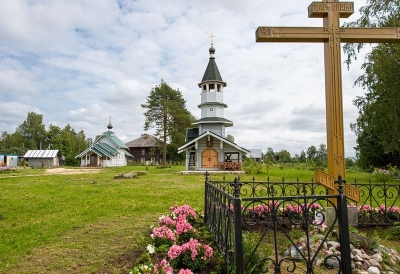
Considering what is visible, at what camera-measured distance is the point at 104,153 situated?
132 ft

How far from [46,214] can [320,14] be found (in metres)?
7.14

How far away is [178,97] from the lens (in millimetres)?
35969

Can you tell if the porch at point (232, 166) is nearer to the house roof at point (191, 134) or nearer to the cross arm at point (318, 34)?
the house roof at point (191, 134)

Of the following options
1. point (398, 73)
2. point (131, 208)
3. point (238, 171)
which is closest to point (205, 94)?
point (238, 171)

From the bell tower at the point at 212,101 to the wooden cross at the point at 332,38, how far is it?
20.4 m

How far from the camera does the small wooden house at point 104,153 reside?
132 ft

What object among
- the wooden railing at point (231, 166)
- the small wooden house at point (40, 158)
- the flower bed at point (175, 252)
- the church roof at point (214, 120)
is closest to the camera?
the flower bed at point (175, 252)

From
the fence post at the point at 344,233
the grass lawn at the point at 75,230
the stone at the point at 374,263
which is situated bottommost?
the grass lawn at the point at 75,230

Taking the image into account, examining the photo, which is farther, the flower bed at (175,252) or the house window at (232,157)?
the house window at (232,157)

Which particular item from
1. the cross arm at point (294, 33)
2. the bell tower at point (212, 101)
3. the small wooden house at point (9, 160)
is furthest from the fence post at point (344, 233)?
the small wooden house at point (9, 160)

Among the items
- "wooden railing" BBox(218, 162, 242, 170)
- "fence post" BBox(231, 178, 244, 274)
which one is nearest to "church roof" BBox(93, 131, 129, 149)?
"wooden railing" BBox(218, 162, 242, 170)

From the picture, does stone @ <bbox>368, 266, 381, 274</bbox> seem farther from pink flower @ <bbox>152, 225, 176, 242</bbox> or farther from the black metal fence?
pink flower @ <bbox>152, 225, 176, 242</bbox>

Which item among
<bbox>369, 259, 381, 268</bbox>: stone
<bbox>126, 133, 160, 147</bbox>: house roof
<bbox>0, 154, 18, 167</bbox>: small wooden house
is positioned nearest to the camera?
<bbox>369, 259, 381, 268</bbox>: stone

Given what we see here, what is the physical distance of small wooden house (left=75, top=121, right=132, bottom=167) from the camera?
40.1 m
